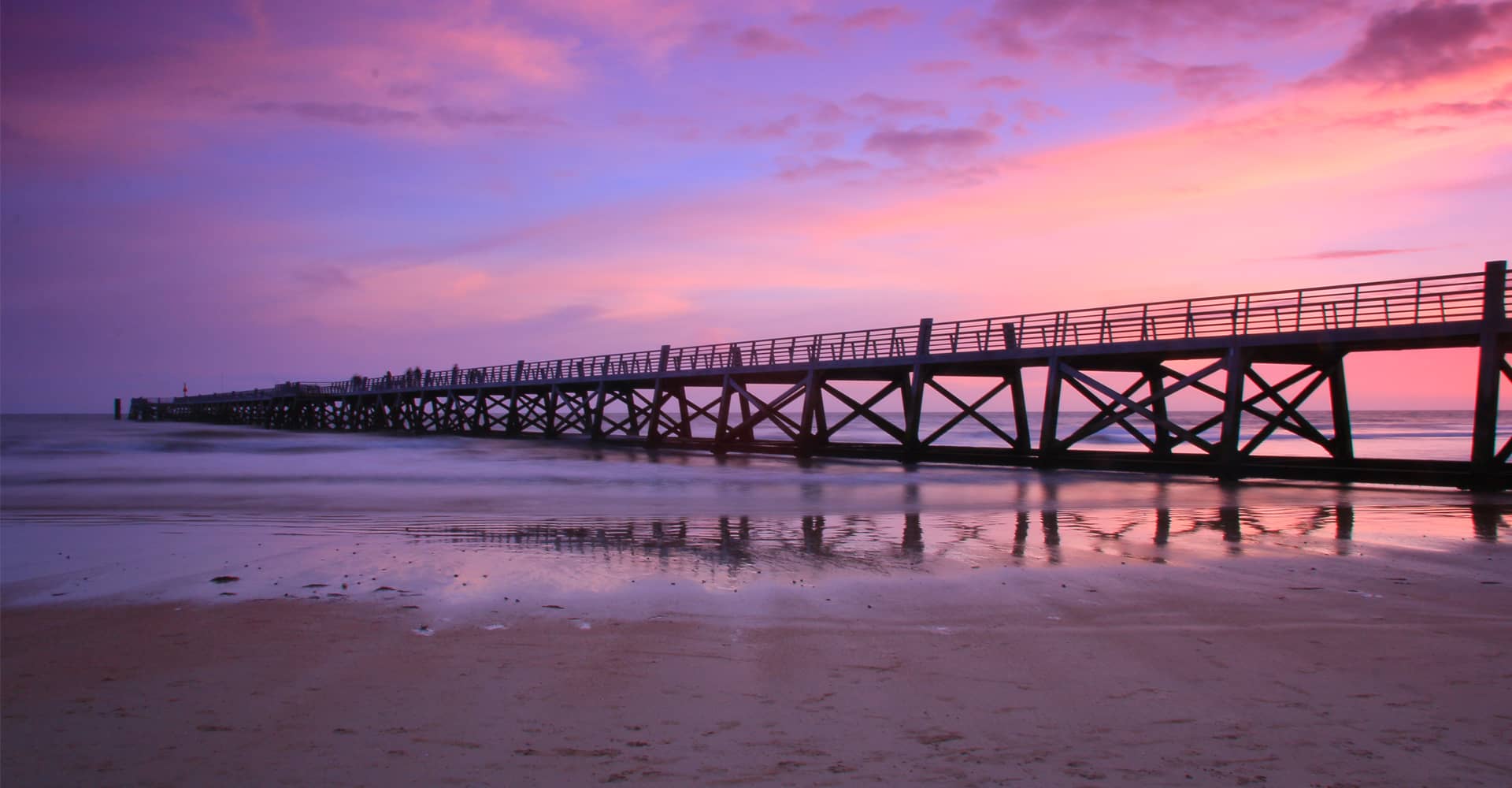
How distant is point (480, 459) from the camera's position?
28562 mm

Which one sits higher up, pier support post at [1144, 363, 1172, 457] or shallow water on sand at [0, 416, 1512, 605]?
pier support post at [1144, 363, 1172, 457]

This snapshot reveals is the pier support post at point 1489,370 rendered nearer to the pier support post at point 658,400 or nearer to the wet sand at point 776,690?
the wet sand at point 776,690

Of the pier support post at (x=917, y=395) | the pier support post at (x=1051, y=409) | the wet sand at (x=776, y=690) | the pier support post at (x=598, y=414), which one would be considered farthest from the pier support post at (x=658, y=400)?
the wet sand at (x=776, y=690)

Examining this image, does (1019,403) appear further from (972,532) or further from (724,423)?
(972,532)

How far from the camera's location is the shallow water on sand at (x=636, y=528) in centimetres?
744

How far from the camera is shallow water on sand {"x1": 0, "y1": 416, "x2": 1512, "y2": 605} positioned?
7.44 meters

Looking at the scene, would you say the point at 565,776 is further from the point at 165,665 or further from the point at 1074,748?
the point at 165,665

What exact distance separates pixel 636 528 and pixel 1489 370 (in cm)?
1426

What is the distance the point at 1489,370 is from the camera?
Answer: 15031 mm

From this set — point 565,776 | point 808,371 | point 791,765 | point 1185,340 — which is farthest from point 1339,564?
point 808,371

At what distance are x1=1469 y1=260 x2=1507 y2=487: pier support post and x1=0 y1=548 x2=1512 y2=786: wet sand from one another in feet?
35.4

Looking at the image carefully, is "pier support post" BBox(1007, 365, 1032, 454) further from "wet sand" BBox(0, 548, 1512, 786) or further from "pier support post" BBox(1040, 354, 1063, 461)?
"wet sand" BBox(0, 548, 1512, 786)

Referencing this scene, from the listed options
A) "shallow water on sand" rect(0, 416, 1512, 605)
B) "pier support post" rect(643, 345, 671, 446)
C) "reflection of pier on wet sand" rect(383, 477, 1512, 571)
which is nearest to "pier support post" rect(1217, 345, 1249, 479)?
"shallow water on sand" rect(0, 416, 1512, 605)

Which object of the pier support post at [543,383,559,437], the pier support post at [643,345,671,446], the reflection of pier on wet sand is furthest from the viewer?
the pier support post at [543,383,559,437]
